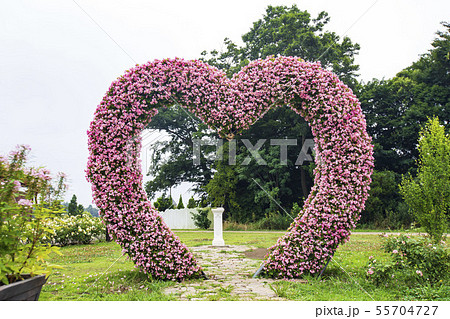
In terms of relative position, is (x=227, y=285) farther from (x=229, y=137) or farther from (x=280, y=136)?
(x=280, y=136)

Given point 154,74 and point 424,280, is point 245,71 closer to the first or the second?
point 154,74

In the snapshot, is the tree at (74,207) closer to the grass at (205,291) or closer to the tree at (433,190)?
the grass at (205,291)

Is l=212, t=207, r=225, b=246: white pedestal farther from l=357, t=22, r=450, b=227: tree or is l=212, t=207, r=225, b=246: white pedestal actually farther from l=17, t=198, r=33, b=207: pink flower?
l=357, t=22, r=450, b=227: tree

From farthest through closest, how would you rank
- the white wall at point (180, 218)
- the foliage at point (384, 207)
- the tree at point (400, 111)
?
the white wall at point (180, 218) → the tree at point (400, 111) → the foliage at point (384, 207)

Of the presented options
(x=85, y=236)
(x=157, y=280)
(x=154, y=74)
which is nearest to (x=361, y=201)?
(x=157, y=280)

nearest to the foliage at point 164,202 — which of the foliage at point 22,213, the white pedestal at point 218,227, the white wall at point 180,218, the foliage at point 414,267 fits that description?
the white wall at point 180,218

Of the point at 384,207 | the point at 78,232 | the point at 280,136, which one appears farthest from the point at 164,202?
the point at 384,207

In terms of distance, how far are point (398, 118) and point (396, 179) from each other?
392cm

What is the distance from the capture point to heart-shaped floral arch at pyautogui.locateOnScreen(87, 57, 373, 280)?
17.9 feet

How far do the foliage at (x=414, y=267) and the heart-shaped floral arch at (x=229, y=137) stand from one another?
75cm

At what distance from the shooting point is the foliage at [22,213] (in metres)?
3.06

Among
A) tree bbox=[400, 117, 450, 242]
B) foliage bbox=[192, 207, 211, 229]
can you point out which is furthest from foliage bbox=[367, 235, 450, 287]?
foliage bbox=[192, 207, 211, 229]

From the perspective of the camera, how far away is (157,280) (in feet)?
17.8

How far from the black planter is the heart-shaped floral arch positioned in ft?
7.24
